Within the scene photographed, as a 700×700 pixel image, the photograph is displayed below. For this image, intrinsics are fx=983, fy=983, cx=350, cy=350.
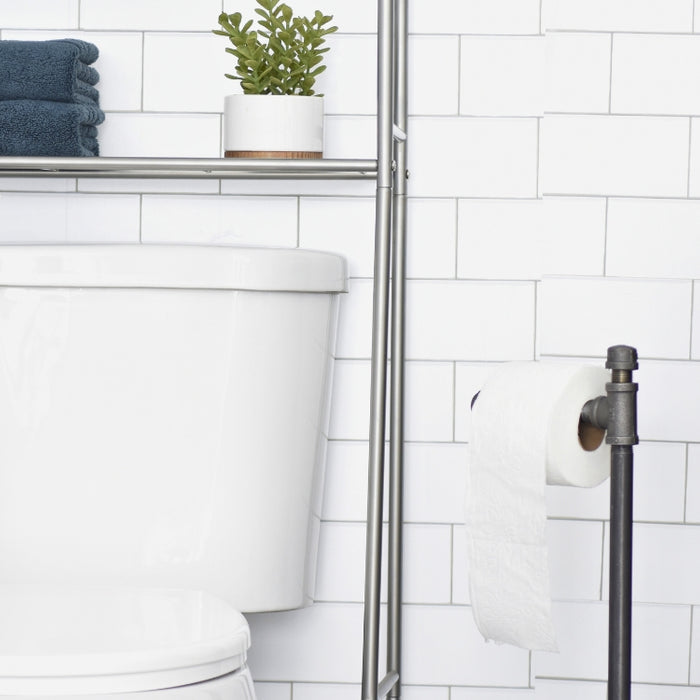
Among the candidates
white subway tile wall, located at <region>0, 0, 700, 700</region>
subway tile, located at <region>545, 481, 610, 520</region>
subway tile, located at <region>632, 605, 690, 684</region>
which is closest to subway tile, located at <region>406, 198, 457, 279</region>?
white subway tile wall, located at <region>0, 0, 700, 700</region>

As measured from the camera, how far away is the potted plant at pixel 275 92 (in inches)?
48.2

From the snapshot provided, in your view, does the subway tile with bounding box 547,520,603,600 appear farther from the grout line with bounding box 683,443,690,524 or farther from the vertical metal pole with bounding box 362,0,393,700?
the vertical metal pole with bounding box 362,0,393,700

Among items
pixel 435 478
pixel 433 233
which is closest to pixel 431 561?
pixel 435 478

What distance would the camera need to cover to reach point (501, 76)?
53.1 inches

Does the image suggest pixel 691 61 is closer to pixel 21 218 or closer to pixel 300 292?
pixel 300 292

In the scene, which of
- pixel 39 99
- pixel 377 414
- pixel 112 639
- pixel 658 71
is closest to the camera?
pixel 112 639

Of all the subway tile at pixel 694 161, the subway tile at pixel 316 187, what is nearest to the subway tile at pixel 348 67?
the subway tile at pixel 316 187

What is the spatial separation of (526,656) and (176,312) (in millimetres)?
690

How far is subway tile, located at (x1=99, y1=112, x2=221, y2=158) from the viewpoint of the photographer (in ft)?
4.49

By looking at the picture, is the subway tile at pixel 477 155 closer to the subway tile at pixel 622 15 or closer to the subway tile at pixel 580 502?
the subway tile at pixel 622 15

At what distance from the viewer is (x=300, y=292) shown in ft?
3.90

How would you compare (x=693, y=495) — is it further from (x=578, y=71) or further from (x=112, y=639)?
(x=112, y=639)

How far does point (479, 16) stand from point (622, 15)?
0.19m

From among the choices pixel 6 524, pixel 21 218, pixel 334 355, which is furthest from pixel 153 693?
pixel 21 218
